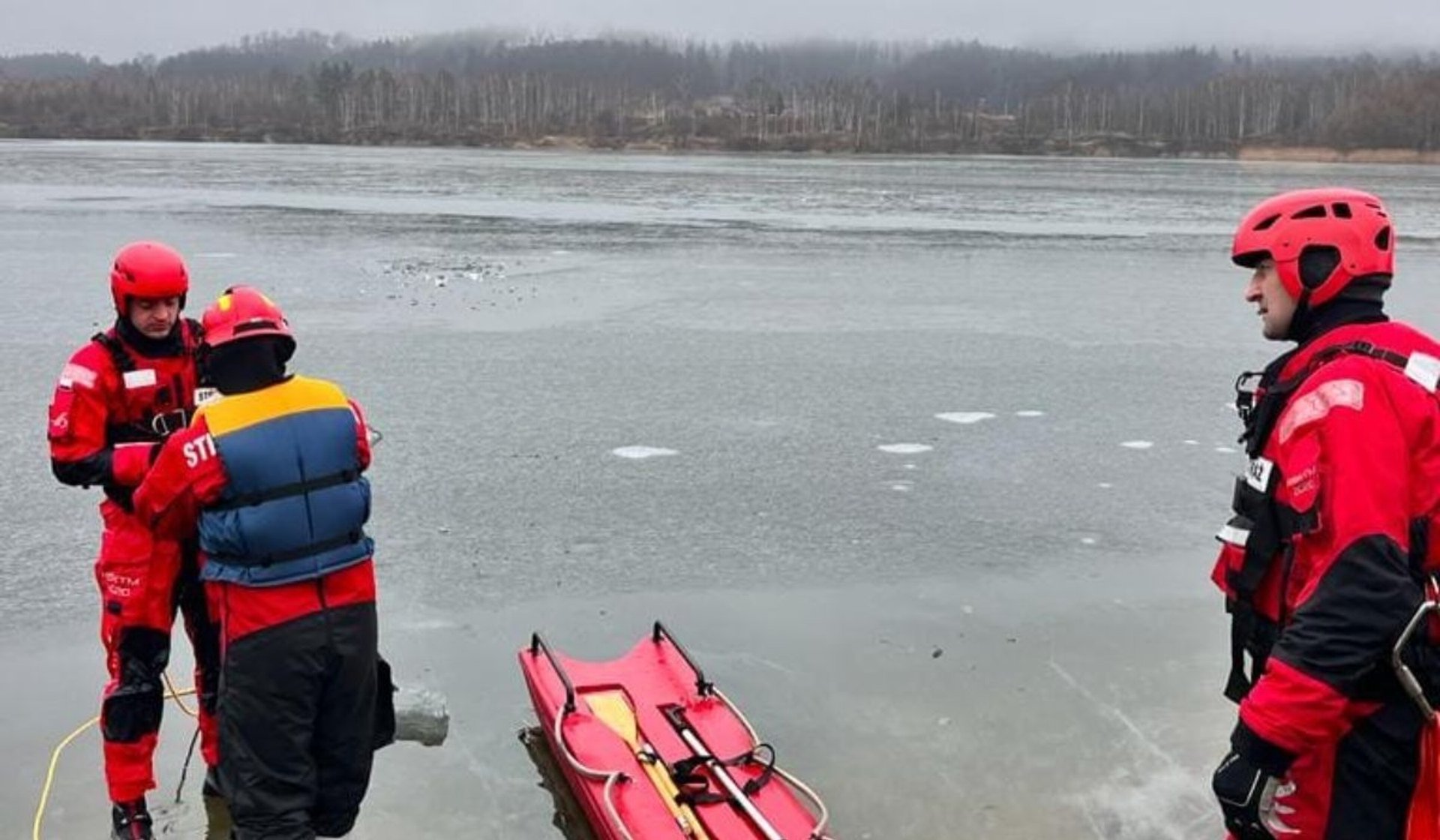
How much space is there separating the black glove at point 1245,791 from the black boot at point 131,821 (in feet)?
9.93

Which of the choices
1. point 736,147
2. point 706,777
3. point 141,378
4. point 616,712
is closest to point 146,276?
point 141,378

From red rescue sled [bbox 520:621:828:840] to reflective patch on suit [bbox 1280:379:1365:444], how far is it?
1.88 meters

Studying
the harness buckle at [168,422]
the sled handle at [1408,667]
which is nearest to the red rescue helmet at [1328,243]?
the sled handle at [1408,667]

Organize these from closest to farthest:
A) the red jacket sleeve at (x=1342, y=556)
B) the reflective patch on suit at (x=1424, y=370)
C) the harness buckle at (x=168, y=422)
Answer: the red jacket sleeve at (x=1342, y=556), the reflective patch on suit at (x=1424, y=370), the harness buckle at (x=168, y=422)

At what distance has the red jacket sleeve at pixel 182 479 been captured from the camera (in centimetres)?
301

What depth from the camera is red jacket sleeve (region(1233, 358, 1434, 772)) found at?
2193 millimetres

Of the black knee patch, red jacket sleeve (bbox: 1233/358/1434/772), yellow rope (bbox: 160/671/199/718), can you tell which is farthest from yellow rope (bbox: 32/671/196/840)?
red jacket sleeve (bbox: 1233/358/1434/772)

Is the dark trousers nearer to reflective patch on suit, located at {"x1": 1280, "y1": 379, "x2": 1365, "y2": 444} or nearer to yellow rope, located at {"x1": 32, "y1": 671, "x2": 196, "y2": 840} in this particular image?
yellow rope, located at {"x1": 32, "y1": 671, "x2": 196, "y2": 840}

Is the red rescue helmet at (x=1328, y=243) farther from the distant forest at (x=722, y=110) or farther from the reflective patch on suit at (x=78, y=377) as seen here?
the distant forest at (x=722, y=110)

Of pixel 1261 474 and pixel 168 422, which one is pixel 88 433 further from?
pixel 1261 474

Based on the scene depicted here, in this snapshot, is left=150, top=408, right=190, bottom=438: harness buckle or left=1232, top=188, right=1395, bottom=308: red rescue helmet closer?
left=1232, top=188, right=1395, bottom=308: red rescue helmet

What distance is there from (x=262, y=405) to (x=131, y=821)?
153 centimetres

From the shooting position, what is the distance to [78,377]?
3645 millimetres

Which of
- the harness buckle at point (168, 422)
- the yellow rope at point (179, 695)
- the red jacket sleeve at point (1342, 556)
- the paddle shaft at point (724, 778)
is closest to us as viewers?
the red jacket sleeve at point (1342, 556)
